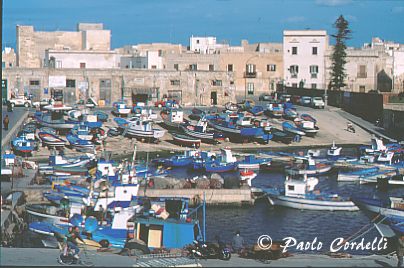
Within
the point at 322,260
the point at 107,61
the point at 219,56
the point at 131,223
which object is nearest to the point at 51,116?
the point at 107,61

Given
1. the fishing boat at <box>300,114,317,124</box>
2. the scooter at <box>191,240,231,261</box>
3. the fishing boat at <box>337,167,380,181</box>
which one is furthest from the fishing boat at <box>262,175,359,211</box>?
the fishing boat at <box>300,114,317,124</box>

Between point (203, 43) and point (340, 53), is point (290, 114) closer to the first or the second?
point (340, 53)

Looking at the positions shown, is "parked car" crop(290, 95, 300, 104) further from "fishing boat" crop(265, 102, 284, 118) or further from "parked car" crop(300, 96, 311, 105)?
"fishing boat" crop(265, 102, 284, 118)

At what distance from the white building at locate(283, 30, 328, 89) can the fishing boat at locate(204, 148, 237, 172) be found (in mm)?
36285

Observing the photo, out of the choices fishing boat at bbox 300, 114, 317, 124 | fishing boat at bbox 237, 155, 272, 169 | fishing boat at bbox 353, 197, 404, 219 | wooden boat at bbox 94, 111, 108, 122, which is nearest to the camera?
fishing boat at bbox 353, 197, 404, 219

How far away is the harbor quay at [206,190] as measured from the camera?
49.9ft

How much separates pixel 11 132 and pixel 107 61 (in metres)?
25.0

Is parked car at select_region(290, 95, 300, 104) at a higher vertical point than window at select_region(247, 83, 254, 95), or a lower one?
lower

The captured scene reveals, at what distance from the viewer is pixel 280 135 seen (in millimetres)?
42781

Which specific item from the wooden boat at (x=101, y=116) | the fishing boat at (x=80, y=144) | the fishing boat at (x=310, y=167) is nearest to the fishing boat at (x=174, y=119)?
the wooden boat at (x=101, y=116)

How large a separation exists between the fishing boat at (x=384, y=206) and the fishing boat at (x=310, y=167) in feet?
22.2

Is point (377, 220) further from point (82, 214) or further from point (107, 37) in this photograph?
point (107, 37)

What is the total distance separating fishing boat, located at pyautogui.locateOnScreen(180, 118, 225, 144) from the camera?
4117 centimetres

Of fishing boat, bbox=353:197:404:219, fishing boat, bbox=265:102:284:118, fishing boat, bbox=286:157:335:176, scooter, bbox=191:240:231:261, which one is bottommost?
fishing boat, bbox=353:197:404:219
